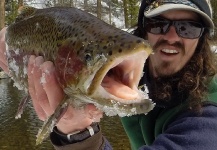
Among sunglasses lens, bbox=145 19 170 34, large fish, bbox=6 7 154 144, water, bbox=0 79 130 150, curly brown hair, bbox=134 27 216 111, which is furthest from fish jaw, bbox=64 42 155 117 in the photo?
water, bbox=0 79 130 150

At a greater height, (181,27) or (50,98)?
(181,27)

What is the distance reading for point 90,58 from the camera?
2.16 metres

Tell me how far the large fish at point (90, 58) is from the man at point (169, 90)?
5.7 inches

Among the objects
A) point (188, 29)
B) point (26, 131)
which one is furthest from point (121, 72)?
point (26, 131)

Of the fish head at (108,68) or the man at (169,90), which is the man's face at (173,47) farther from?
the fish head at (108,68)

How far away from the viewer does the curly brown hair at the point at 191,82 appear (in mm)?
2954

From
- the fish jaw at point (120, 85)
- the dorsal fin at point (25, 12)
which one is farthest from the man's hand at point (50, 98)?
the dorsal fin at point (25, 12)

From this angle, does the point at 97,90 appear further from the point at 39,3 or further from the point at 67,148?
the point at 39,3

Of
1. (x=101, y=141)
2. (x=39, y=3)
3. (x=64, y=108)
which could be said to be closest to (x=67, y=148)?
(x=101, y=141)

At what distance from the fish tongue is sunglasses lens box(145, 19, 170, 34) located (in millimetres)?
1302

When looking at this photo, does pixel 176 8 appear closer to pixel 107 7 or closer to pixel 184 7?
pixel 184 7

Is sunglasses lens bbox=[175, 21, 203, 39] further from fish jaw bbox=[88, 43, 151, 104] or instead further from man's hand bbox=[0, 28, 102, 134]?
fish jaw bbox=[88, 43, 151, 104]

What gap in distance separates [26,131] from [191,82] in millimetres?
8783

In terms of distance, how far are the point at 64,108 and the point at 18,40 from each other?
935 mm
